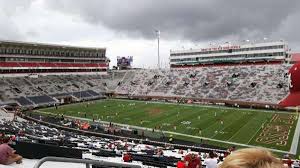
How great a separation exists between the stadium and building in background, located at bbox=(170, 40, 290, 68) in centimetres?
29

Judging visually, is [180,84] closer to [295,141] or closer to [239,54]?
[239,54]

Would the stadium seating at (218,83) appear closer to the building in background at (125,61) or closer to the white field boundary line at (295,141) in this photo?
the white field boundary line at (295,141)

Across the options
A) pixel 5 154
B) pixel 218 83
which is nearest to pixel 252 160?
pixel 5 154

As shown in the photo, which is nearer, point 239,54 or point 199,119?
point 199,119

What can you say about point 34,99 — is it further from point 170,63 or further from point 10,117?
point 170,63

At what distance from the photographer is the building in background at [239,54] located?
104m

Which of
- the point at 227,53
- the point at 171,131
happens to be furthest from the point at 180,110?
the point at 227,53

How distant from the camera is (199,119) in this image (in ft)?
168

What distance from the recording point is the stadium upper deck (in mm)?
83312

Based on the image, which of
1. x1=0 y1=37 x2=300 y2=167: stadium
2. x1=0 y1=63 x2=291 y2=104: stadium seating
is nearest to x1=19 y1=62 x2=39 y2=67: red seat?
x1=0 y1=37 x2=300 y2=167: stadium

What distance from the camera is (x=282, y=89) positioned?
227ft

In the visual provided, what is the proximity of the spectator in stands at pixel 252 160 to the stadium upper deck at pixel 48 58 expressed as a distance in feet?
277

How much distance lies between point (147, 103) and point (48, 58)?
34788mm

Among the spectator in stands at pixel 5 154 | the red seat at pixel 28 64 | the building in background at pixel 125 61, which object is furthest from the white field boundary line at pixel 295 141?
the building in background at pixel 125 61
